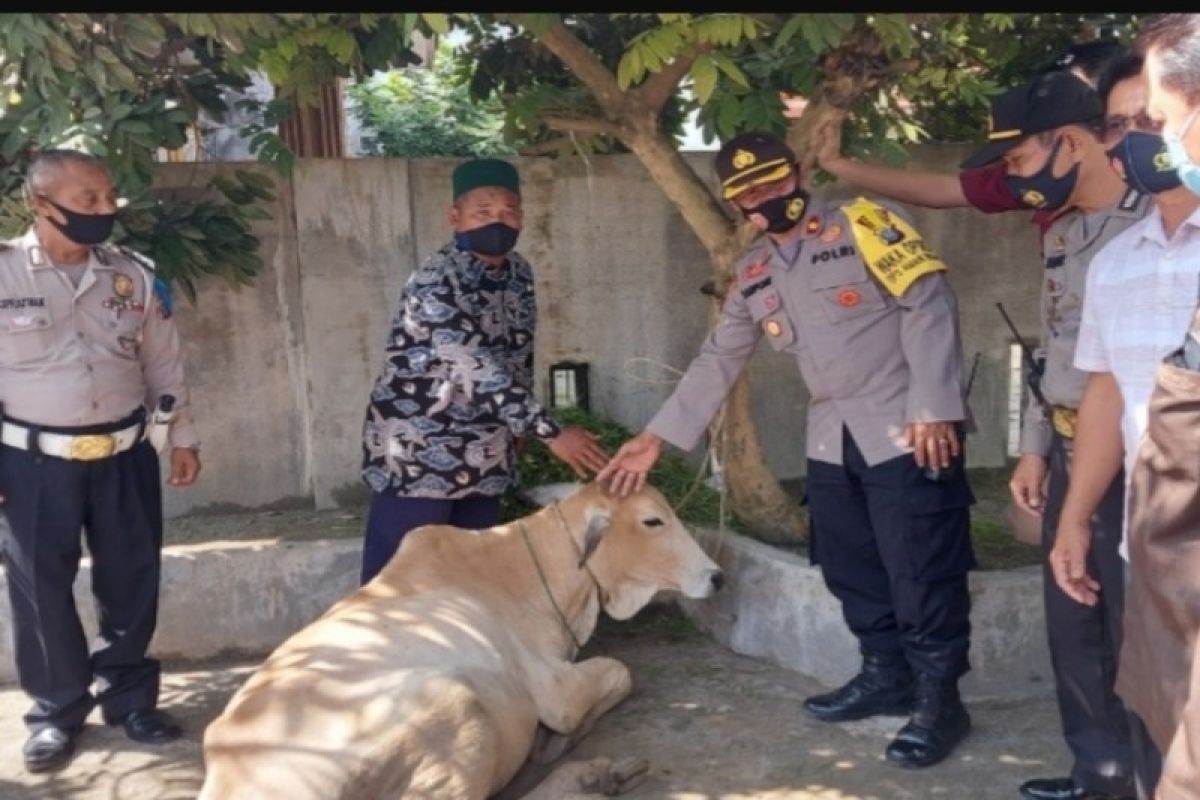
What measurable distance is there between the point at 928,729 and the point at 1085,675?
2.14 ft

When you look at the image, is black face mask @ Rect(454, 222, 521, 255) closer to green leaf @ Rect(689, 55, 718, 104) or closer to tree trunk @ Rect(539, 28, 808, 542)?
tree trunk @ Rect(539, 28, 808, 542)

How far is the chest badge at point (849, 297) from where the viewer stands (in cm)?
436

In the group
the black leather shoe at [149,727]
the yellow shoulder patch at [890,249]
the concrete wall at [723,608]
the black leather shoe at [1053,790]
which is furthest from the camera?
the concrete wall at [723,608]

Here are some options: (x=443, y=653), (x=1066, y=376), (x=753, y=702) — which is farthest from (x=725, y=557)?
(x=1066, y=376)

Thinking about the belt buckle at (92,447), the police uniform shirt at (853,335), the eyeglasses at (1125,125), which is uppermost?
the eyeglasses at (1125,125)

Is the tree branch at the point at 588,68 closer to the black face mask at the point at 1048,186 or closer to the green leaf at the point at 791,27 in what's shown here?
the green leaf at the point at 791,27

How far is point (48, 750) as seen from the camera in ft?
15.0

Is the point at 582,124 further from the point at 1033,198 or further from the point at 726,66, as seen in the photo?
the point at 1033,198

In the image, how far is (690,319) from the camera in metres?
6.79

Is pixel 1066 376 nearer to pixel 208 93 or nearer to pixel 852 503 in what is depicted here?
pixel 852 503

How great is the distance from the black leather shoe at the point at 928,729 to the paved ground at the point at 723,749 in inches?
1.6

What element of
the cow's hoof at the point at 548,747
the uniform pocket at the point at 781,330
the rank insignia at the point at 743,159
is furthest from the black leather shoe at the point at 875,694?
the rank insignia at the point at 743,159

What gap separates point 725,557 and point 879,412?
48.8 inches

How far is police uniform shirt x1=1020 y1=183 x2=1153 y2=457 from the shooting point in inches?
146
